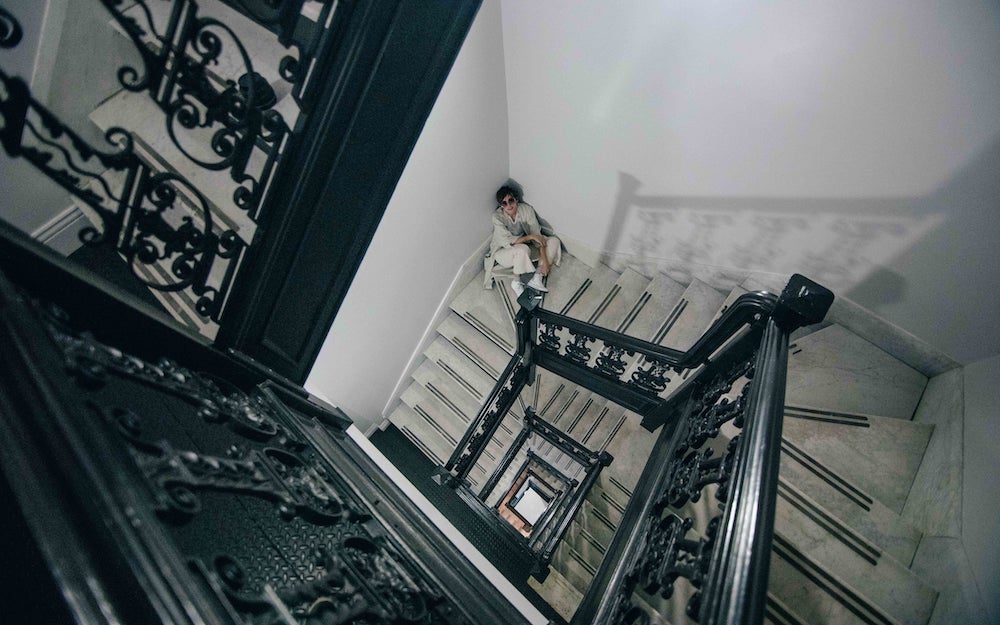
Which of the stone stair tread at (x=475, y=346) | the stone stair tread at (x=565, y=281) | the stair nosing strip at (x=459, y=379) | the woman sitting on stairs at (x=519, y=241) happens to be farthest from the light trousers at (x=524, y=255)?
the stair nosing strip at (x=459, y=379)

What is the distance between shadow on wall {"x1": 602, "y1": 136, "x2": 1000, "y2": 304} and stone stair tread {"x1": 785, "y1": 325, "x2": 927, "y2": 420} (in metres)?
0.42

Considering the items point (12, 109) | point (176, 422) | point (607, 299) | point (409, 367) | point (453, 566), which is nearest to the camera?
point (12, 109)

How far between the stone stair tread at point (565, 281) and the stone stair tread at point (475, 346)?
28.1 inches

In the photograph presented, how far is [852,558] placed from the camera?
2166 millimetres

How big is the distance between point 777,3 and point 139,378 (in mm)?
3091

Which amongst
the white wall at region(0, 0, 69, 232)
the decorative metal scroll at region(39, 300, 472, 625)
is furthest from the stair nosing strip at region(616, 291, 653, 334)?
the white wall at region(0, 0, 69, 232)

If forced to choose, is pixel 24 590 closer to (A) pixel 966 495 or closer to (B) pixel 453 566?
(B) pixel 453 566

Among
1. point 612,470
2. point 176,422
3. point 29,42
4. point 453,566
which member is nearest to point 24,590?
point 176,422

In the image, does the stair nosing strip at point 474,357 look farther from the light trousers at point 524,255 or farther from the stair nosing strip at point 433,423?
the light trousers at point 524,255

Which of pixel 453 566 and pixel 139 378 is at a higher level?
pixel 139 378

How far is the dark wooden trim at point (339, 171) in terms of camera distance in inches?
69.0

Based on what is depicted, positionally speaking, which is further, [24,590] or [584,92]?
[584,92]

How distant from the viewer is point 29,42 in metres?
2.08

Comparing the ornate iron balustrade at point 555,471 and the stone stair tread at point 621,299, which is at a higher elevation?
the stone stair tread at point 621,299
